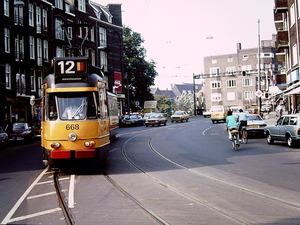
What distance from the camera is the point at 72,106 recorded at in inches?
435

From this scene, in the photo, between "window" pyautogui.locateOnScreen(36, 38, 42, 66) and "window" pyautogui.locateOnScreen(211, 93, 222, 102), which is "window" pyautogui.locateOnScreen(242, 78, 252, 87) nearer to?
"window" pyautogui.locateOnScreen(211, 93, 222, 102)

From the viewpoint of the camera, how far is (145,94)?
7431 cm

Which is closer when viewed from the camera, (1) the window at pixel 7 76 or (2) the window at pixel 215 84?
(1) the window at pixel 7 76

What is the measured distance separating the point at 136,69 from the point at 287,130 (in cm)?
5743

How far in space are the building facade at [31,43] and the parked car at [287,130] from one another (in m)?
15.5

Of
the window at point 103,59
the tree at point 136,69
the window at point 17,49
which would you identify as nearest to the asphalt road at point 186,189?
the window at point 17,49

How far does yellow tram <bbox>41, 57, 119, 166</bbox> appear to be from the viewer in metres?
10.8

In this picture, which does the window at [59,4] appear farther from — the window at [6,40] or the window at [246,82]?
the window at [246,82]

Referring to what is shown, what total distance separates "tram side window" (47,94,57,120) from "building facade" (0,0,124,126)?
17.1m

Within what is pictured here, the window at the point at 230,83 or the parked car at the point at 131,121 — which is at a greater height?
the window at the point at 230,83

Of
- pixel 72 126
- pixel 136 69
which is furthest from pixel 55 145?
pixel 136 69

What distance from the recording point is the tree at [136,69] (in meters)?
73.3

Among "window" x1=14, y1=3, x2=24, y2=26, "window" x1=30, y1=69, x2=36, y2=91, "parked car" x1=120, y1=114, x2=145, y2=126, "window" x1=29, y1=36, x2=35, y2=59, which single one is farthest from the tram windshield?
"parked car" x1=120, y1=114, x2=145, y2=126

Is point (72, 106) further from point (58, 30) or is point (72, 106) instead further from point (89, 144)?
point (58, 30)
